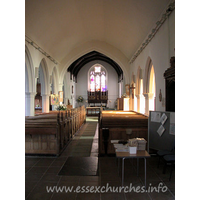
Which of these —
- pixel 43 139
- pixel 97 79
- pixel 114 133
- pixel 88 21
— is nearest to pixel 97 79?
pixel 97 79

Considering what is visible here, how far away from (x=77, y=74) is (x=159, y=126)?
17.8 metres

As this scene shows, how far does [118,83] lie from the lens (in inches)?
844

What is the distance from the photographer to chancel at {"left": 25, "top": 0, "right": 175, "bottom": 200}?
11.8 feet

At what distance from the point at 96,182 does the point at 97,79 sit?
18578mm

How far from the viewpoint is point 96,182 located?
3.56 m

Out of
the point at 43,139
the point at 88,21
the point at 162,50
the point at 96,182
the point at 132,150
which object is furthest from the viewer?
the point at 88,21

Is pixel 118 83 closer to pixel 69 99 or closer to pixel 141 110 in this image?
pixel 69 99

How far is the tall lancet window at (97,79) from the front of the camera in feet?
70.8

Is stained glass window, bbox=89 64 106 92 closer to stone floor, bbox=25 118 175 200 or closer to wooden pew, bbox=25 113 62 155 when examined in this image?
wooden pew, bbox=25 113 62 155

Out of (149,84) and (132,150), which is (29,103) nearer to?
(149,84)

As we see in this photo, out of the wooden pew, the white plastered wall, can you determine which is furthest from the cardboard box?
the white plastered wall

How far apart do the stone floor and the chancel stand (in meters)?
0.02
